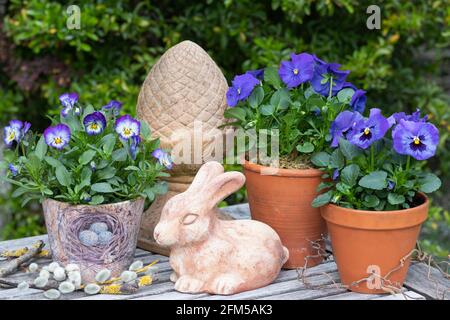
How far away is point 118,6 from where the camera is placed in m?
3.41

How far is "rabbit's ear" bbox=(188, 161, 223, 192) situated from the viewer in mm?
2000

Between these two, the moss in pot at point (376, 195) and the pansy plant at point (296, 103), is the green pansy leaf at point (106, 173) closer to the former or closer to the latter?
the pansy plant at point (296, 103)

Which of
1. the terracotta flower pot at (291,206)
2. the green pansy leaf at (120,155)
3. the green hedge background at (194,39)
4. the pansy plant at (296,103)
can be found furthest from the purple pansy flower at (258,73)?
the green hedge background at (194,39)

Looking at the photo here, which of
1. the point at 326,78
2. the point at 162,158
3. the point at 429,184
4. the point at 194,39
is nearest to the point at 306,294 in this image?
the point at 429,184

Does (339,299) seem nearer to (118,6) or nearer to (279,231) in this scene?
(279,231)

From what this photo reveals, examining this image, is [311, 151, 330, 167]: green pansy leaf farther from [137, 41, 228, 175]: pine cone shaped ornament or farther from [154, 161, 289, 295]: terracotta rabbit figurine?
[137, 41, 228, 175]: pine cone shaped ornament

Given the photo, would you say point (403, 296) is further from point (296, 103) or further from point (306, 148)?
point (296, 103)

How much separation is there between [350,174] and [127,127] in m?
0.64

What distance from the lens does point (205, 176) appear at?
201cm

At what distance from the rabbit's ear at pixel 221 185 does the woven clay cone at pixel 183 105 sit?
299mm

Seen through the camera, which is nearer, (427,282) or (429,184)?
(429,184)

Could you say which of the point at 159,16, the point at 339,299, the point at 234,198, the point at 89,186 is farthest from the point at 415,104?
A: the point at 89,186

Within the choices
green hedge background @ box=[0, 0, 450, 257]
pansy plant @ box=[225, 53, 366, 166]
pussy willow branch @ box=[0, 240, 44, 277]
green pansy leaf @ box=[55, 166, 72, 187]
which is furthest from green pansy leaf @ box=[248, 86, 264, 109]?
green hedge background @ box=[0, 0, 450, 257]

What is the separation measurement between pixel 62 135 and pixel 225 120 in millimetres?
568
